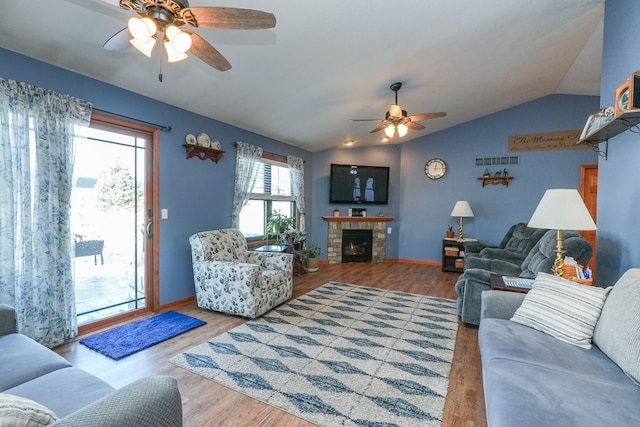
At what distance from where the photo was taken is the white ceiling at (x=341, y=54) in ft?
→ 7.04

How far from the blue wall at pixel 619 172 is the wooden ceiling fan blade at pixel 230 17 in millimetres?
2616

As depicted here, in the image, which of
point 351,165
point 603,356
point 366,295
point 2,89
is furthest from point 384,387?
point 351,165

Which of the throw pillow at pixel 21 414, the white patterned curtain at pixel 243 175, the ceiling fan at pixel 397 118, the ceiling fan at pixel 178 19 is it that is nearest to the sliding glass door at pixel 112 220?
the white patterned curtain at pixel 243 175

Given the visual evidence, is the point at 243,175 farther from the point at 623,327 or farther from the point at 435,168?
the point at 623,327

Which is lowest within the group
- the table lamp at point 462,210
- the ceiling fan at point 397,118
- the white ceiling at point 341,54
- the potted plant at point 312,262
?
the potted plant at point 312,262

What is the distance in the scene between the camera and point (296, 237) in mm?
5117

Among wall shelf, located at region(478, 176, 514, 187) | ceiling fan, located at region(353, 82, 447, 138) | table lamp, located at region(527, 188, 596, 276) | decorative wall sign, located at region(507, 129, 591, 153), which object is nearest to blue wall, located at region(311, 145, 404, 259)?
wall shelf, located at region(478, 176, 514, 187)

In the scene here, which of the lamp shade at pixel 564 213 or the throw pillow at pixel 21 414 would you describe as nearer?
the throw pillow at pixel 21 414

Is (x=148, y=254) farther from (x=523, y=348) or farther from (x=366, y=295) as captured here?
(x=523, y=348)

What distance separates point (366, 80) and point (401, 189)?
3.46 meters

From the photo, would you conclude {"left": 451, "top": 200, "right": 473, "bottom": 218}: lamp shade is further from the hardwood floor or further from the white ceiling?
Result: the hardwood floor

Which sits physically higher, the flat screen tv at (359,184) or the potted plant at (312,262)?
the flat screen tv at (359,184)

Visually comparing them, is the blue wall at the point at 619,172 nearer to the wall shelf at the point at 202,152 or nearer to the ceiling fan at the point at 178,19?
the ceiling fan at the point at 178,19

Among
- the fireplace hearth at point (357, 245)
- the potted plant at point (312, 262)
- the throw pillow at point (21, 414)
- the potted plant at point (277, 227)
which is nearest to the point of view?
the throw pillow at point (21, 414)
